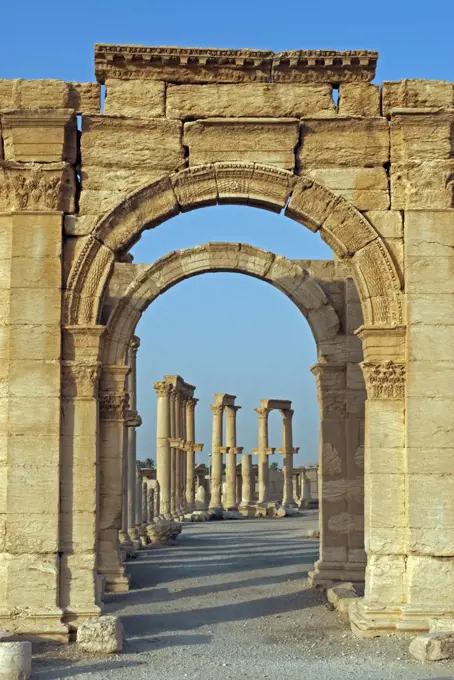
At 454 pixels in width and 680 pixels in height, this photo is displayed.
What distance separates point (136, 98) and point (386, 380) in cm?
506

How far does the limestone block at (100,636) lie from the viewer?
39.8 feet

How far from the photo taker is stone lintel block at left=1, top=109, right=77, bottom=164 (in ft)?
44.8

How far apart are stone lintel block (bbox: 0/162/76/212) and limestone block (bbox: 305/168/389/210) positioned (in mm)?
3410

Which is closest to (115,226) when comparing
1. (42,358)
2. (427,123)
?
(42,358)

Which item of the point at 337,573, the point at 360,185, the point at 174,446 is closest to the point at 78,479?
the point at 360,185

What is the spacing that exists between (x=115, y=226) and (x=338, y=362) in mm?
6288

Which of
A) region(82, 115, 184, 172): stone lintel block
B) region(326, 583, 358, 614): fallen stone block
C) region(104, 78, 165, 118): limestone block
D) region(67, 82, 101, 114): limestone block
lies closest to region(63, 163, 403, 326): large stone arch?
region(82, 115, 184, 172): stone lintel block

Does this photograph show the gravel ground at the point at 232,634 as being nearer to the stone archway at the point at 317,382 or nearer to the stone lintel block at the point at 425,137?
the stone archway at the point at 317,382

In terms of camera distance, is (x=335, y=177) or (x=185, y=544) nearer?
(x=335, y=177)

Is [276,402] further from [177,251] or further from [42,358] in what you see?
[42,358]

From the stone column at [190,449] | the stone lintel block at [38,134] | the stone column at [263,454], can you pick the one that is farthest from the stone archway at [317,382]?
the stone column at [263,454]

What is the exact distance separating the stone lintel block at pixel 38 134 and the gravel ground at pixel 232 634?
20.6 feet

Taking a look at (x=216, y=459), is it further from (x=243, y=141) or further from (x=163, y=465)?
(x=243, y=141)

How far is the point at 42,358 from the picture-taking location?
43.9 ft
